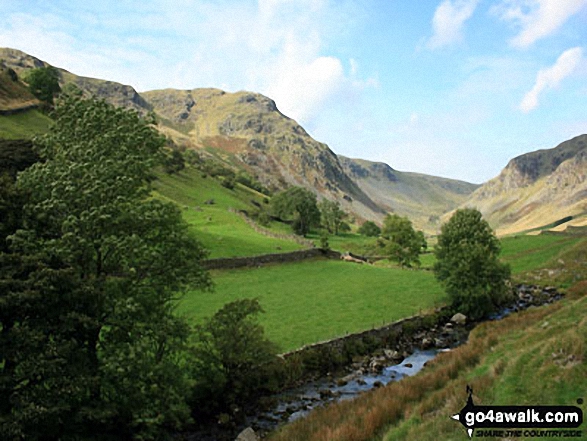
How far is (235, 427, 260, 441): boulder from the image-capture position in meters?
19.1

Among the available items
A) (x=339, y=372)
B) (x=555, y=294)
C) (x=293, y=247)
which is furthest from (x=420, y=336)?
(x=293, y=247)

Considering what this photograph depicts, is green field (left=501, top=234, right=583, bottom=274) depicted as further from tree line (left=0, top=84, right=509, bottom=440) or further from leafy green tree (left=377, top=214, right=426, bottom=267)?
tree line (left=0, top=84, right=509, bottom=440)

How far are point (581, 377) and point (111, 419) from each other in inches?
690

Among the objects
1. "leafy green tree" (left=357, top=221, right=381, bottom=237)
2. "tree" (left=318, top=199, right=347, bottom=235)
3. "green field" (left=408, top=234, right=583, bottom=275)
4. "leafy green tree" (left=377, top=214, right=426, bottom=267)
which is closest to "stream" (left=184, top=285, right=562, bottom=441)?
"leafy green tree" (left=377, top=214, right=426, bottom=267)

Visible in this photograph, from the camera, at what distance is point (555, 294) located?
1983 inches

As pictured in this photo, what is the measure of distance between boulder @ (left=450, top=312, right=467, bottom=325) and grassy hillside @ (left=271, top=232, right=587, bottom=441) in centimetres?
1521

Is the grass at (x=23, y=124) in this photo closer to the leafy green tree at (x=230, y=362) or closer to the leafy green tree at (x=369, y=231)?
the leafy green tree at (x=230, y=362)

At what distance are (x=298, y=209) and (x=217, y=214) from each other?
2616 centimetres

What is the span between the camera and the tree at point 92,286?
524 inches

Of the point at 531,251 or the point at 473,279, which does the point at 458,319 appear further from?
the point at 531,251

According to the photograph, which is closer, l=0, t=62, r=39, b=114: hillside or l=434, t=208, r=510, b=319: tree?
l=434, t=208, r=510, b=319: tree

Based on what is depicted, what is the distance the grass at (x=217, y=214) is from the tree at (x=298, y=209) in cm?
1193

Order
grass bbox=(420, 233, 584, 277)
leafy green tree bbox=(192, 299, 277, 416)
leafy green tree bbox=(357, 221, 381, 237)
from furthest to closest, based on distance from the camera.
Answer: leafy green tree bbox=(357, 221, 381, 237) → grass bbox=(420, 233, 584, 277) → leafy green tree bbox=(192, 299, 277, 416)

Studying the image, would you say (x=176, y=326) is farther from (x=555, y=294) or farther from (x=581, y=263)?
(x=581, y=263)
